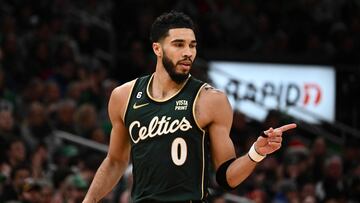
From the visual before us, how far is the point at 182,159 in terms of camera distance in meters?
6.26

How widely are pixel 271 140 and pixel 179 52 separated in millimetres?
950

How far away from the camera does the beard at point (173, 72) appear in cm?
641

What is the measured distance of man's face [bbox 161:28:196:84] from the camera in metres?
6.34

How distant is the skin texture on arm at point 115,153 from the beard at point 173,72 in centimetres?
40

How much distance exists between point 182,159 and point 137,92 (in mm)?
682

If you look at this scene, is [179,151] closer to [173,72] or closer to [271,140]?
[173,72]

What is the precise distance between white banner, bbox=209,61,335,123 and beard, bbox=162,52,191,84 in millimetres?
9642

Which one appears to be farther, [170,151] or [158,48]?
[158,48]

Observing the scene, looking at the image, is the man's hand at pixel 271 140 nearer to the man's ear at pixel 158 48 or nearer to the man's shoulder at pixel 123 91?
the man's ear at pixel 158 48

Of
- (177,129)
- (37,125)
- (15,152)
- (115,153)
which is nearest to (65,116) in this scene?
(37,125)

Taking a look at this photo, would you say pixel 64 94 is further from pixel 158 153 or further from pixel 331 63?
pixel 158 153

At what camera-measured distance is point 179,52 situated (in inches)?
250

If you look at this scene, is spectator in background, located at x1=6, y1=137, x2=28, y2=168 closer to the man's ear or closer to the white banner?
the man's ear

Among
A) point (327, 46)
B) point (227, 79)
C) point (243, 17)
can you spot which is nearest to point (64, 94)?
point (227, 79)
